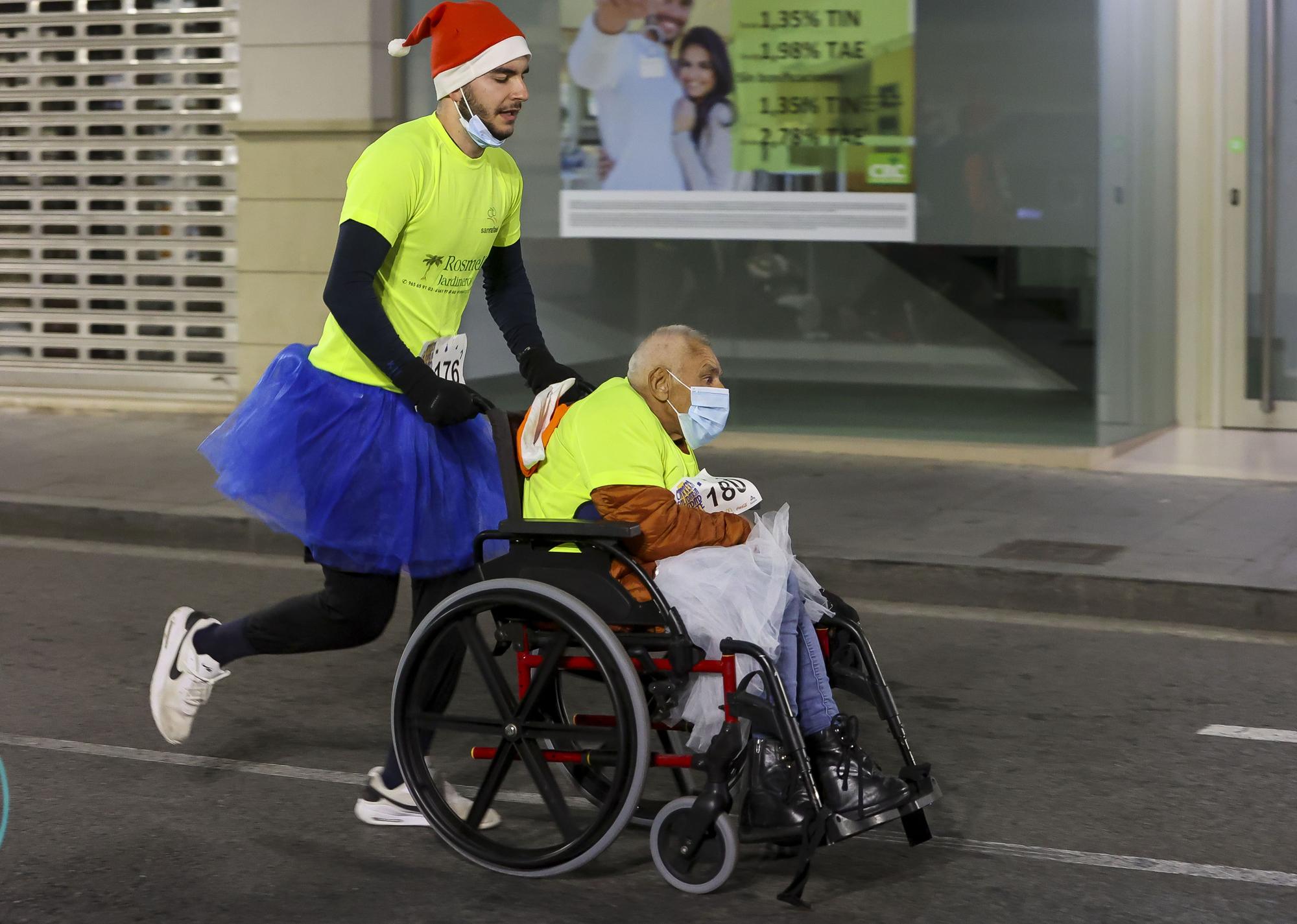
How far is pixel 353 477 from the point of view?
4246mm

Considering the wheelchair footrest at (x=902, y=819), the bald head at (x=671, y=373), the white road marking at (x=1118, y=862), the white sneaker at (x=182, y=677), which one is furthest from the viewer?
the white sneaker at (x=182, y=677)

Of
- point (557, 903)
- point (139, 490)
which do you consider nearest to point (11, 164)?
point (139, 490)

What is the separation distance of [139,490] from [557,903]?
5837 millimetres

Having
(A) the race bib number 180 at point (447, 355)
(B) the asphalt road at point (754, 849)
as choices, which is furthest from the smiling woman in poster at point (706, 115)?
(A) the race bib number 180 at point (447, 355)

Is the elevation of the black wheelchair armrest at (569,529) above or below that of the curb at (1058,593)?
above

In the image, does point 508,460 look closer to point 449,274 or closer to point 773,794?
point 449,274

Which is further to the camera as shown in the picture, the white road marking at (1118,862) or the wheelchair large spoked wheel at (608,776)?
the wheelchair large spoked wheel at (608,776)

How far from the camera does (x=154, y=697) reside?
4609 millimetres

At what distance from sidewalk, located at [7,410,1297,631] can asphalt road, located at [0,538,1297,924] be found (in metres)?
0.29

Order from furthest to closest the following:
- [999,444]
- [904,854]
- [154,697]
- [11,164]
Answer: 1. [11,164]
2. [999,444]
3. [154,697]
4. [904,854]

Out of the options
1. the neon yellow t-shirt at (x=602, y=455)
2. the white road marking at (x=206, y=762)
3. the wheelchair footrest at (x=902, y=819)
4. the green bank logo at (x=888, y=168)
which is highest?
the green bank logo at (x=888, y=168)

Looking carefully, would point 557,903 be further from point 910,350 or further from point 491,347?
point 491,347

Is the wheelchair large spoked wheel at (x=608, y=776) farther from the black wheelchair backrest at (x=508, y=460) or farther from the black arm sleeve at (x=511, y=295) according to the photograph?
the black arm sleeve at (x=511, y=295)

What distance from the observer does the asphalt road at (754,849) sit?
3.86m
